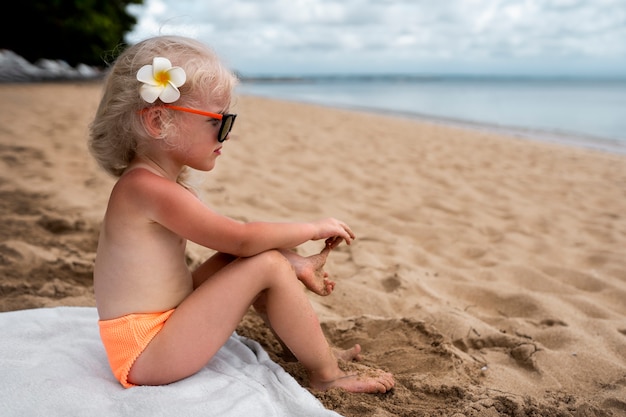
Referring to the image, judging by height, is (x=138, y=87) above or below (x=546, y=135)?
below

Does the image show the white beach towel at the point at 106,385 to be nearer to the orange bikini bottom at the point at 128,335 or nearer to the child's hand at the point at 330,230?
the orange bikini bottom at the point at 128,335

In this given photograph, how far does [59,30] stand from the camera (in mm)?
16953

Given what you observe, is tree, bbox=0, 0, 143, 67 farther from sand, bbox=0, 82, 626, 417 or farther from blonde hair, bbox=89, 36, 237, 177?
blonde hair, bbox=89, 36, 237, 177

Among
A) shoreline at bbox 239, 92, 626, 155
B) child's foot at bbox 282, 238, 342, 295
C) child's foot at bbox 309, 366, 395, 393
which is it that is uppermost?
shoreline at bbox 239, 92, 626, 155

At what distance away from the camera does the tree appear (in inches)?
640

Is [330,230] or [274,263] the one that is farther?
[330,230]

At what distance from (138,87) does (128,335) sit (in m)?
0.79

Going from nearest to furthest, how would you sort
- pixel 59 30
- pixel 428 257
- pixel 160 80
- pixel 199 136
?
pixel 160 80 → pixel 199 136 → pixel 428 257 → pixel 59 30

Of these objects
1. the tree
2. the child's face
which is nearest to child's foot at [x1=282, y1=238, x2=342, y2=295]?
the child's face

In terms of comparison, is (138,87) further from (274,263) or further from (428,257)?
(428,257)

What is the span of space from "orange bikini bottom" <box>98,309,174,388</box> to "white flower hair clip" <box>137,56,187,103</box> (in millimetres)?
692

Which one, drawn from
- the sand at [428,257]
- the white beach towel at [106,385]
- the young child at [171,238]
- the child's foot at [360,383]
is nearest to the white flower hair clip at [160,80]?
the young child at [171,238]

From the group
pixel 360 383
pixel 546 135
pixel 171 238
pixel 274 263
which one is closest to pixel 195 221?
pixel 171 238

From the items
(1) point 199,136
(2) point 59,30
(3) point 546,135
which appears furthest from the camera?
(2) point 59,30
